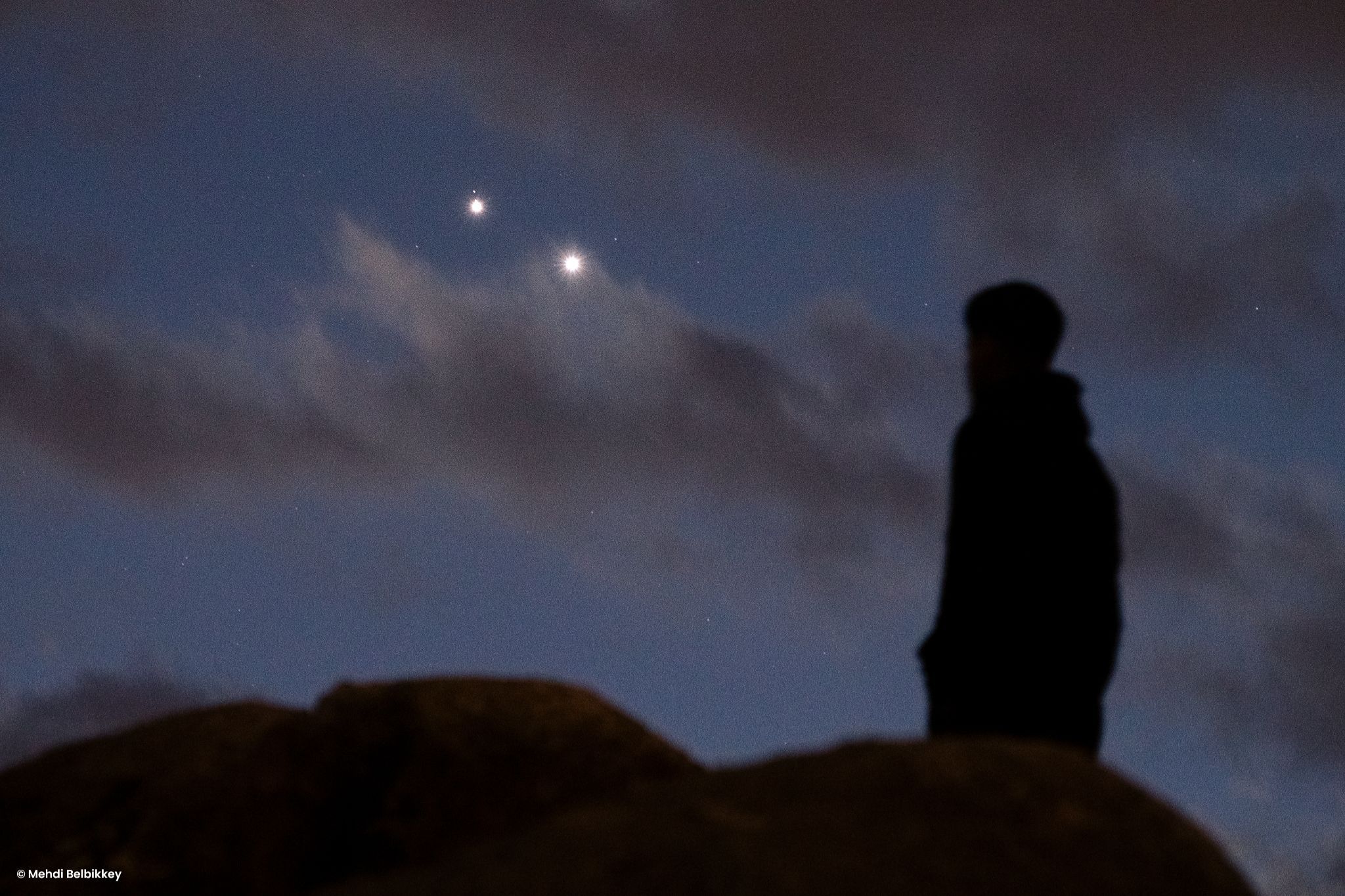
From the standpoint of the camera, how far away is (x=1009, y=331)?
5820 millimetres

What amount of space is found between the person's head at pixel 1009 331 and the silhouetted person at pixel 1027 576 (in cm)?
14

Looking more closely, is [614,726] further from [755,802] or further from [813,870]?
[813,870]

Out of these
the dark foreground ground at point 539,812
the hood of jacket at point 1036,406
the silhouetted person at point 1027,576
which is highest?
the hood of jacket at point 1036,406

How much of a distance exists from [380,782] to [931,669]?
2355mm

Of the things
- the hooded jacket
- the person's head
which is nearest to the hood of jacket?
the hooded jacket

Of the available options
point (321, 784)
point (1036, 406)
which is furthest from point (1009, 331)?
point (321, 784)

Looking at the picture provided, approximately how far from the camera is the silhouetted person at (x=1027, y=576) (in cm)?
548

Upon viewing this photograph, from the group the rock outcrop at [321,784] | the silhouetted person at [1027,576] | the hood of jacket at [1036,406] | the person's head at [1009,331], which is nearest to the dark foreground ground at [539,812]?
the rock outcrop at [321,784]

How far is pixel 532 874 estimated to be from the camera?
361 centimetres

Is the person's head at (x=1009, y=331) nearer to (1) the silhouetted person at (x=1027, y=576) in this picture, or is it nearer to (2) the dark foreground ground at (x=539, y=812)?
(1) the silhouetted person at (x=1027, y=576)

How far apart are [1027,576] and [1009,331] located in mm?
1069

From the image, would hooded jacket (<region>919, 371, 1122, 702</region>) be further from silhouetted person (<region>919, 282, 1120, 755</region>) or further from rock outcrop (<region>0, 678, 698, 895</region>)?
rock outcrop (<region>0, 678, 698, 895</region>)

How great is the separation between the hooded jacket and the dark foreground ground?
3.79 ft

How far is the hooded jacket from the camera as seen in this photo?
215 inches
